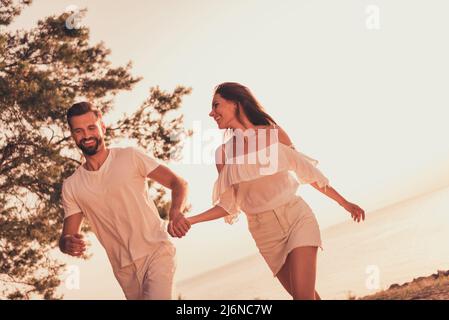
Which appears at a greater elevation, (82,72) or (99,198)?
(82,72)

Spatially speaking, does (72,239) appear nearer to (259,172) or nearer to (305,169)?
(259,172)

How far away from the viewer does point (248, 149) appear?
6.49m

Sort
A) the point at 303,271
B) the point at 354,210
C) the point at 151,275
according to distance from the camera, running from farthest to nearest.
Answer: the point at 354,210, the point at 303,271, the point at 151,275

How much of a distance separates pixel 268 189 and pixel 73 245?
1801 mm

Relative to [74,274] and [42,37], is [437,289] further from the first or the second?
[42,37]

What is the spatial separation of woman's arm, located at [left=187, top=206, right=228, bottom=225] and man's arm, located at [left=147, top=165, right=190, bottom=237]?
0.92 ft

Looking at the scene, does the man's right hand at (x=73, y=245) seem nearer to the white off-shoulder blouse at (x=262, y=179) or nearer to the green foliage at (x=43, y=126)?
the white off-shoulder blouse at (x=262, y=179)

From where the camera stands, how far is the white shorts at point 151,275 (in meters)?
5.17

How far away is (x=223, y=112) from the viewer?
6.53m

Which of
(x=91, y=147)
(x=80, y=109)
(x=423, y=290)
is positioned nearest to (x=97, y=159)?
(x=91, y=147)

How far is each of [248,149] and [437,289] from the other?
3512 mm

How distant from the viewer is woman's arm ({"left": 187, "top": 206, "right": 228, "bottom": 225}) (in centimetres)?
584
